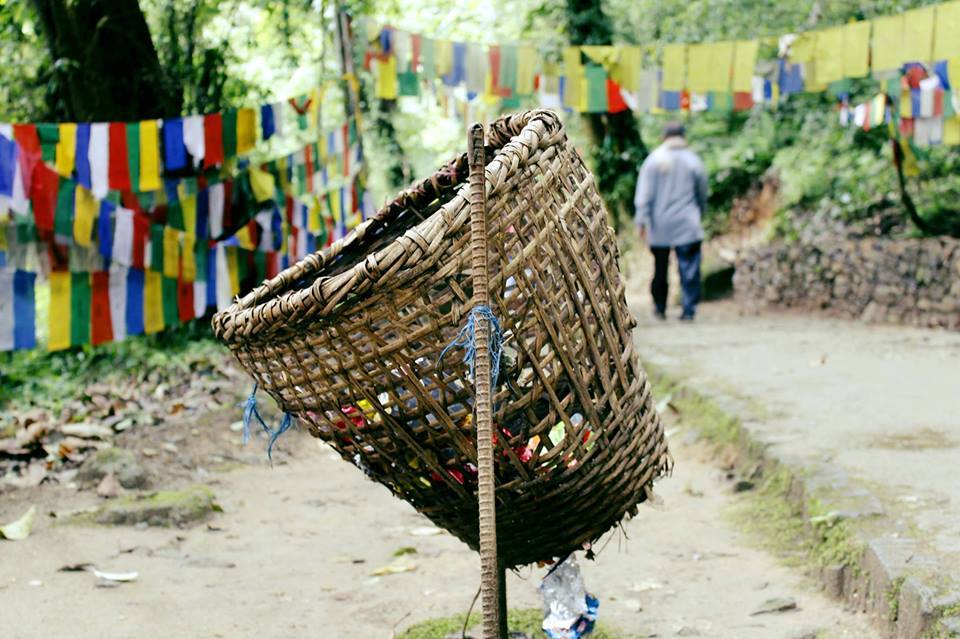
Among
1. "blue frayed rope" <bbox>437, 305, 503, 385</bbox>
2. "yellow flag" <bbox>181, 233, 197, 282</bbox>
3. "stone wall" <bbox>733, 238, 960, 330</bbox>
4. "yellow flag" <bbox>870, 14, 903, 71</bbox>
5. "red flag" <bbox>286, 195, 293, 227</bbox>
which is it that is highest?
"yellow flag" <bbox>870, 14, 903, 71</bbox>

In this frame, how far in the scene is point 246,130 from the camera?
8.20m

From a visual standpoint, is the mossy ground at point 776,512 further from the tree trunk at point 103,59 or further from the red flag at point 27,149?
the tree trunk at point 103,59

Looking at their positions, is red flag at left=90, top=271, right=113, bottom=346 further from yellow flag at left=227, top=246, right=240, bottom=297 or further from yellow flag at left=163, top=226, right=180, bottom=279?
yellow flag at left=227, top=246, right=240, bottom=297

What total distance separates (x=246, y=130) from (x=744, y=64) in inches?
207

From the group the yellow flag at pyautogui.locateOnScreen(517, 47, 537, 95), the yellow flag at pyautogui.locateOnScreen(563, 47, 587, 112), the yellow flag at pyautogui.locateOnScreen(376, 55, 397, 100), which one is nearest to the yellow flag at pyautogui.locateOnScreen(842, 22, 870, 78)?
the yellow flag at pyautogui.locateOnScreen(563, 47, 587, 112)

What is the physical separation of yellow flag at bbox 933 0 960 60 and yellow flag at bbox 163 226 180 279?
6.11 m

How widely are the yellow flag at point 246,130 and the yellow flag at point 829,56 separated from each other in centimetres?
550

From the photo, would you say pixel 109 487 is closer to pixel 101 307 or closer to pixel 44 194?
pixel 44 194

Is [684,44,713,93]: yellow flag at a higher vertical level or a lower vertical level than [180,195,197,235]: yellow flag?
higher

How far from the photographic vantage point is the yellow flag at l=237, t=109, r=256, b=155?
8125 mm

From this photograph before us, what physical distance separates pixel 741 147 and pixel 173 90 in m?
8.27

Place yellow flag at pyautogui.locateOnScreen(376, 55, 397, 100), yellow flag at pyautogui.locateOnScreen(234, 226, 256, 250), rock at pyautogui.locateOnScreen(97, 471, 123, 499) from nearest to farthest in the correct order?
rock at pyautogui.locateOnScreen(97, 471, 123, 499)
yellow flag at pyautogui.locateOnScreen(234, 226, 256, 250)
yellow flag at pyautogui.locateOnScreen(376, 55, 397, 100)

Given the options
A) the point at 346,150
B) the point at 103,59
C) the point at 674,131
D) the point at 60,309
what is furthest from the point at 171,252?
the point at 674,131

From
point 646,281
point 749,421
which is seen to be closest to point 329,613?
point 749,421
